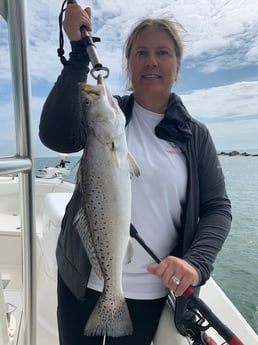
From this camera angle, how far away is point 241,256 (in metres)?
6.99

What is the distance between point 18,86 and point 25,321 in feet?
2.72

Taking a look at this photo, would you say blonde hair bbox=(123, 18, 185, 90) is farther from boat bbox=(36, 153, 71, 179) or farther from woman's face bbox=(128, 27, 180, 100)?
boat bbox=(36, 153, 71, 179)

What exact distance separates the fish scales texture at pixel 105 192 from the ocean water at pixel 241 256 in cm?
118

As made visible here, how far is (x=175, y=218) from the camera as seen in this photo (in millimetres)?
1295

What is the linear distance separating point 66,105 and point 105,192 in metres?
0.30

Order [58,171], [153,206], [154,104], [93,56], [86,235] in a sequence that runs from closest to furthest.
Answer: [93,56] < [86,235] < [153,206] < [154,104] < [58,171]

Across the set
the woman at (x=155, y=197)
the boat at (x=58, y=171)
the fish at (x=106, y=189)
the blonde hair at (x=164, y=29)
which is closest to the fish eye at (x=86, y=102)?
the fish at (x=106, y=189)

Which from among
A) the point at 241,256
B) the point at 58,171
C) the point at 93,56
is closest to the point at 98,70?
the point at 93,56

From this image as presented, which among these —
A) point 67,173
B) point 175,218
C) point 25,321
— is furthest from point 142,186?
point 67,173

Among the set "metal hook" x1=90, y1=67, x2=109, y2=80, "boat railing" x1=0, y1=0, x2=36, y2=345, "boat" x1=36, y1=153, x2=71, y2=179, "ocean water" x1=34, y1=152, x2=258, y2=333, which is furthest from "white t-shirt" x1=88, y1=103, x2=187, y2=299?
"boat" x1=36, y1=153, x2=71, y2=179

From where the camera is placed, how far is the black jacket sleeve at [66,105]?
1.05 meters

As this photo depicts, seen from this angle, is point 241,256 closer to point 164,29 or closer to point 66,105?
point 164,29

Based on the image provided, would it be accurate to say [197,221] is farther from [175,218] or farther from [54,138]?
[54,138]

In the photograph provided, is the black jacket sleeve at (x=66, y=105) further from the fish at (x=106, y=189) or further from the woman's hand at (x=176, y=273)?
the woman's hand at (x=176, y=273)
